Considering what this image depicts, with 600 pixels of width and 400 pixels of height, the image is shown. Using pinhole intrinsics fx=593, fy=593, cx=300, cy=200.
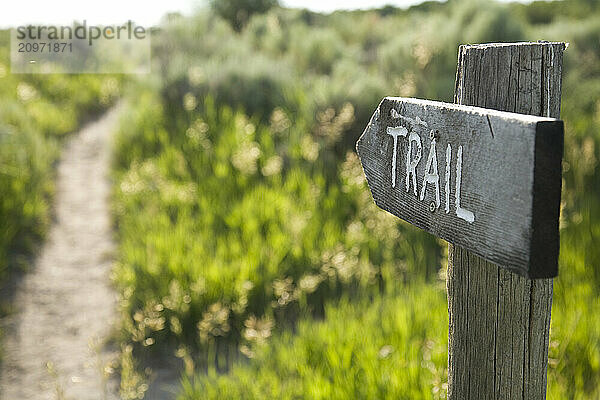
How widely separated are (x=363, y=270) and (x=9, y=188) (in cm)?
314

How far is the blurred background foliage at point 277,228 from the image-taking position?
2.63 meters

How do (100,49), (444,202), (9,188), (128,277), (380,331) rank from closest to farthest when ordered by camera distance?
(444,202) → (380,331) → (128,277) → (9,188) → (100,49)

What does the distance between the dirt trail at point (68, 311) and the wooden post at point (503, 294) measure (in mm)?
1331

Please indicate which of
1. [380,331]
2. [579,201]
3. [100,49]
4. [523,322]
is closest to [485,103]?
[523,322]

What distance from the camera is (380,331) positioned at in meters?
2.87

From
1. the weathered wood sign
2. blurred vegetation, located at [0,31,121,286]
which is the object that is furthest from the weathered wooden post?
blurred vegetation, located at [0,31,121,286]

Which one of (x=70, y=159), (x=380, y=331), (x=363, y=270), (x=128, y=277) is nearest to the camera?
(x=380, y=331)

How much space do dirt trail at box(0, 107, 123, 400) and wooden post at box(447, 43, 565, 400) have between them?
133 cm

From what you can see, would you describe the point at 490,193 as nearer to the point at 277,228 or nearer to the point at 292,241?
the point at 292,241

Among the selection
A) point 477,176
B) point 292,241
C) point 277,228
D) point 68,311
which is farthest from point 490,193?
point 68,311

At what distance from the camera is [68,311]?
4.04 meters

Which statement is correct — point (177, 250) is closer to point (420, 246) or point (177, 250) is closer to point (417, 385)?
point (420, 246)

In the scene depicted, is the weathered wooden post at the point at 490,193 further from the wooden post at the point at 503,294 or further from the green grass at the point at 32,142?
the green grass at the point at 32,142

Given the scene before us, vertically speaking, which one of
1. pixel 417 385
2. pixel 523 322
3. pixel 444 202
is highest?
pixel 444 202
